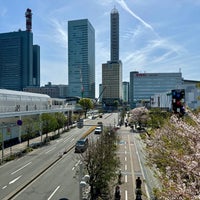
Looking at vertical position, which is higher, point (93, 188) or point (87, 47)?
point (87, 47)

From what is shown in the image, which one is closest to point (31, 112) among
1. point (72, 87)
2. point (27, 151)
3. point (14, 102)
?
point (14, 102)

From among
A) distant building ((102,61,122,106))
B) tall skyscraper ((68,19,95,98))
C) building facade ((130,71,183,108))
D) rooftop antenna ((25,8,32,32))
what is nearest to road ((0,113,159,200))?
building facade ((130,71,183,108))

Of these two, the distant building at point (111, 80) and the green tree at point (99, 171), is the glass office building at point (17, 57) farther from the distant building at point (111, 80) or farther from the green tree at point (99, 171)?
the green tree at point (99, 171)

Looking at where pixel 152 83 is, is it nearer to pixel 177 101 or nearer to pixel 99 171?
pixel 177 101

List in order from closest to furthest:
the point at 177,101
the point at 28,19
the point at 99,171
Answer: the point at 99,171, the point at 177,101, the point at 28,19

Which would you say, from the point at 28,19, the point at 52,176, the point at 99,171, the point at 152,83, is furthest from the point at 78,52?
the point at 99,171

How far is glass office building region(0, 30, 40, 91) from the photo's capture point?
624 feet

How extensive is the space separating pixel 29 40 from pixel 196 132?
19369 cm

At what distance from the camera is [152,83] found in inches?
6201

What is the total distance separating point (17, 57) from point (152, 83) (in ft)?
327

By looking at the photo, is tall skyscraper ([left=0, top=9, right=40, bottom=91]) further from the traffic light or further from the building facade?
the traffic light

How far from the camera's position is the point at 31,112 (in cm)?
4369

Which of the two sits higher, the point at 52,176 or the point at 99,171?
the point at 99,171

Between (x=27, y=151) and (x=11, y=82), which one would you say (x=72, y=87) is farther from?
(x=27, y=151)
